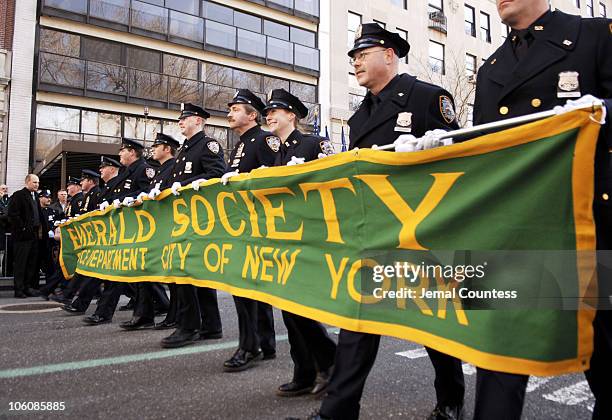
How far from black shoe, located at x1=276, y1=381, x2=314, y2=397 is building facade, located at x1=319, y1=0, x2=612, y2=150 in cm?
1939

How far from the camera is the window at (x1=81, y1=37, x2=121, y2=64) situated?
57.7 ft

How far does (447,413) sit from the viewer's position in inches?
110

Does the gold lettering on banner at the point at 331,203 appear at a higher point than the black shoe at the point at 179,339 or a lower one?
higher

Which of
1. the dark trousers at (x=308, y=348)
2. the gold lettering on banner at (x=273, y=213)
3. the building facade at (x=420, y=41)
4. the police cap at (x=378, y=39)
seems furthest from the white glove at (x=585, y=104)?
the building facade at (x=420, y=41)

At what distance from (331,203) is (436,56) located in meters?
25.9

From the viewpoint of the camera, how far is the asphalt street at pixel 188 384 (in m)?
3.07

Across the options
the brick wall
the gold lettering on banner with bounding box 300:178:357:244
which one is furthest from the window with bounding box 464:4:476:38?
the gold lettering on banner with bounding box 300:178:357:244

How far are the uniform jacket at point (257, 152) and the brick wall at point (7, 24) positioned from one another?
15.4 meters

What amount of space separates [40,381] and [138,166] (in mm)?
3565

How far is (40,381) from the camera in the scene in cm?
371

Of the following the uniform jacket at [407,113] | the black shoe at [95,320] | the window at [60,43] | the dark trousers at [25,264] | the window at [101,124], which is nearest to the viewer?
the uniform jacket at [407,113]

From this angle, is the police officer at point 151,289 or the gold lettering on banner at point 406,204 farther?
the police officer at point 151,289

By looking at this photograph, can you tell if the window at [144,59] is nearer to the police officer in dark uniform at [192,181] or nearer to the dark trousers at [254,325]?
the police officer in dark uniform at [192,181]

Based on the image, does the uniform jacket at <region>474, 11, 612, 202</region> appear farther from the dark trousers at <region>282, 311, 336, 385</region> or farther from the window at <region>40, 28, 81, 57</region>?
the window at <region>40, 28, 81, 57</region>
